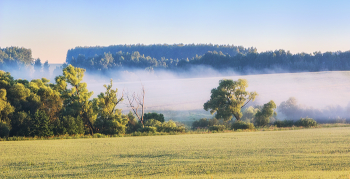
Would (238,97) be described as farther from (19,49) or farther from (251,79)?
(19,49)

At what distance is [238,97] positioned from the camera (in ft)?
171

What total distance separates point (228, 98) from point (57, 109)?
27.6 metres

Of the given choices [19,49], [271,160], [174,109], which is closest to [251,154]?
[271,160]

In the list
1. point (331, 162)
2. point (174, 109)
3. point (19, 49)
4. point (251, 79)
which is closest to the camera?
point (331, 162)

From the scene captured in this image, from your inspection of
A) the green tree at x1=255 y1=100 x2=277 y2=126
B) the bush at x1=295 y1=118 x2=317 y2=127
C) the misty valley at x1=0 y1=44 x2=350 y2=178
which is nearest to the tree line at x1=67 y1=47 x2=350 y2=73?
the misty valley at x1=0 y1=44 x2=350 y2=178

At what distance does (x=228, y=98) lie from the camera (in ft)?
172

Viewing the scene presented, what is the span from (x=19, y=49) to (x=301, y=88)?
313ft

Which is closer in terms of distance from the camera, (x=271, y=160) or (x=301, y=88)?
(x=271, y=160)

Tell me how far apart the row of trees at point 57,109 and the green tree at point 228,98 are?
12.3 meters

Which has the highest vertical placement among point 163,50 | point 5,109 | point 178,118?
point 163,50

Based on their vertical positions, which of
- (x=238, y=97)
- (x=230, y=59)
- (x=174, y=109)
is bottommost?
(x=174, y=109)

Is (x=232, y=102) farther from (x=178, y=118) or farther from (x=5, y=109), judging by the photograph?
(x=5, y=109)

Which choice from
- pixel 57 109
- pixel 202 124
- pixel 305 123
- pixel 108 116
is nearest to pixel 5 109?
pixel 57 109

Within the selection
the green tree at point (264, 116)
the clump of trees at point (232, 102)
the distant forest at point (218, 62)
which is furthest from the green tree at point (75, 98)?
the distant forest at point (218, 62)
